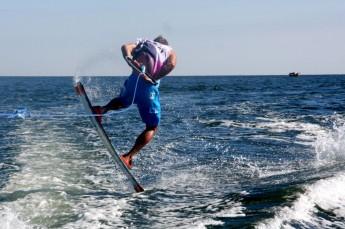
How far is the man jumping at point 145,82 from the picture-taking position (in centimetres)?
873

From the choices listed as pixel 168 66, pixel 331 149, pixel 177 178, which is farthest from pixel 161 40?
pixel 331 149

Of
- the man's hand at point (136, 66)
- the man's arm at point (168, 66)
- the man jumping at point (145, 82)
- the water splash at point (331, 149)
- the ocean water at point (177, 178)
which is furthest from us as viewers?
the water splash at point (331, 149)

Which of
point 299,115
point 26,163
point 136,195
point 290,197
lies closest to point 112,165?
point 26,163

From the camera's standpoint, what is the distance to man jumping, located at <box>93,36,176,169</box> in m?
8.73

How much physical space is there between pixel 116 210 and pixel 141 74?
2.34m

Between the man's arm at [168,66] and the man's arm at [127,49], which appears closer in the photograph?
the man's arm at [127,49]

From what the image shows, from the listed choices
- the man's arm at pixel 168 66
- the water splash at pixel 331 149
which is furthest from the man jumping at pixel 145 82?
the water splash at pixel 331 149

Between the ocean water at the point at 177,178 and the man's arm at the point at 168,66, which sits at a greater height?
the man's arm at the point at 168,66

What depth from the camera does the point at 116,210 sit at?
7527 mm

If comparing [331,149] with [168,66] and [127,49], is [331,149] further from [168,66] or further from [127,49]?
[127,49]

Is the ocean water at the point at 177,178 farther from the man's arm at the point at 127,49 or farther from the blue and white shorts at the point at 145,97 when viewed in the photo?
the man's arm at the point at 127,49

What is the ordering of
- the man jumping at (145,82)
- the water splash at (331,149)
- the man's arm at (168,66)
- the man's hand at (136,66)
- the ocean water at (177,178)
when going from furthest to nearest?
the water splash at (331,149) → the man's arm at (168,66) → the man jumping at (145,82) → the man's hand at (136,66) → the ocean water at (177,178)

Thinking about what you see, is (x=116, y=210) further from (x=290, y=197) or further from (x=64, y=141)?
(x=64, y=141)

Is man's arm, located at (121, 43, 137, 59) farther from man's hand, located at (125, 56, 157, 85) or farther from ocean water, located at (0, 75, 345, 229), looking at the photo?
ocean water, located at (0, 75, 345, 229)
